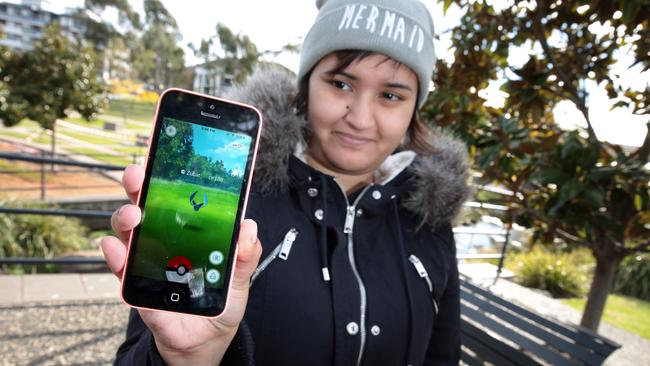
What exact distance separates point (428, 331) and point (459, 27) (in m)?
2.06

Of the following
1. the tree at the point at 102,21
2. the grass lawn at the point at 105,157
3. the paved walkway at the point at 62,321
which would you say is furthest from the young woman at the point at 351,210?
the tree at the point at 102,21

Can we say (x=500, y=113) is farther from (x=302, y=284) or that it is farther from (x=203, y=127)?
(x=203, y=127)

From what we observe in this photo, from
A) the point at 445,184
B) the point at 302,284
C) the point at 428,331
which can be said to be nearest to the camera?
the point at 302,284

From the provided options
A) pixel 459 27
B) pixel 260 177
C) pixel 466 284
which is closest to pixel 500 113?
pixel 459 27

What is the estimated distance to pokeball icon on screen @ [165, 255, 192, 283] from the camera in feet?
2.97

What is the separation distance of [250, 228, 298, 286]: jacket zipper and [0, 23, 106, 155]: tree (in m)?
14.6

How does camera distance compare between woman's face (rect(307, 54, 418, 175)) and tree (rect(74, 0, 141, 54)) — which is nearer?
woman's face (rect(307, 54, 418, 175))

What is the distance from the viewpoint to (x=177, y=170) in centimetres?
94

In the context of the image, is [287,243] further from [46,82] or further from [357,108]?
[46,82]

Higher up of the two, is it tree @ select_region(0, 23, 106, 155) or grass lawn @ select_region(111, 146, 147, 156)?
tree @ select_region(0, 23, 106, 155)

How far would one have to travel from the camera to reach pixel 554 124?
102 inches

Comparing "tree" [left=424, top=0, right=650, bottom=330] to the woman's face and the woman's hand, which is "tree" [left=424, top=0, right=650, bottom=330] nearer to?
the woman's face

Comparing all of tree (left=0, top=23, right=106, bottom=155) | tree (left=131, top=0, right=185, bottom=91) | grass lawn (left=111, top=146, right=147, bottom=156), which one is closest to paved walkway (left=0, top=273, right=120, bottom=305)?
tree (left=0, top=23, right=106, bottom=155)

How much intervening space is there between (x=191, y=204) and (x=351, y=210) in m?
0.61
